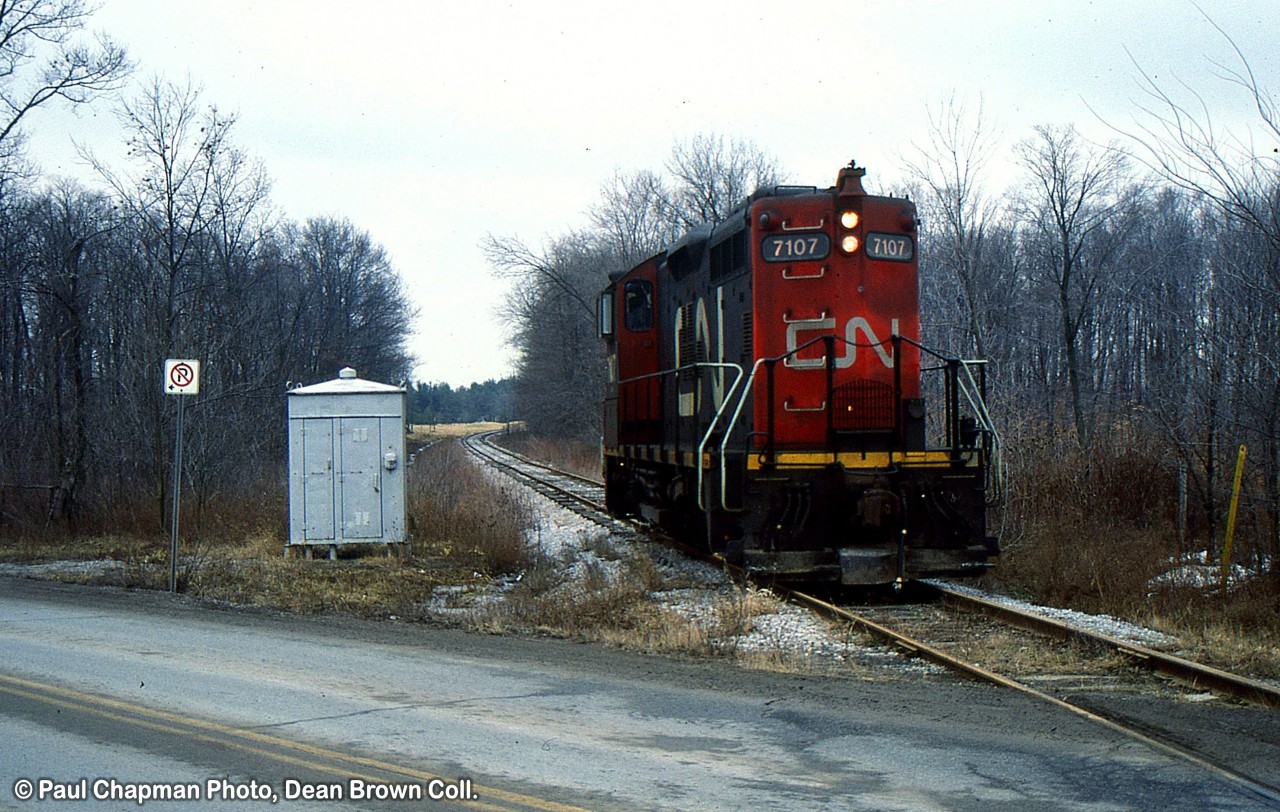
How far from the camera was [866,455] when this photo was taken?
10.9m

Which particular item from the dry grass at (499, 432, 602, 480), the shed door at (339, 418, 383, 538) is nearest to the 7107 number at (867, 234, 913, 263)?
the shed door at (339, 418, 383, 538)

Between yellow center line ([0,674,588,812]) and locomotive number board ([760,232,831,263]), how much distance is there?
23.6 ft

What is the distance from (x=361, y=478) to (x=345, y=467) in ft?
0.85

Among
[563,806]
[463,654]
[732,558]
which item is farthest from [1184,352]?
[563,806]

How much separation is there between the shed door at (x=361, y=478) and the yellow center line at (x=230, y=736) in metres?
7.45

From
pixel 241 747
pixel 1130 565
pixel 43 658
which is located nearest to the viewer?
pixel 241 747

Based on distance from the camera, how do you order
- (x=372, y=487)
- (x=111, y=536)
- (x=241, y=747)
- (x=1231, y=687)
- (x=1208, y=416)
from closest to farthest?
(x=241, y=747) < (x=1231, y=687) < (x=1208, y=416) < (x=372, y=487) < (x=111, y=536)

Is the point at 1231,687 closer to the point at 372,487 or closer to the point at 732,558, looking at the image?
the point at 732,558

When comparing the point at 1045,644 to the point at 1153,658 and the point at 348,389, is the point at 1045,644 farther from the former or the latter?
the point at 348,389

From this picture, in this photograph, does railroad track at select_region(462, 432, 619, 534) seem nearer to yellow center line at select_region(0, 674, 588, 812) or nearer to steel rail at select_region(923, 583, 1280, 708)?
steel rail at select_region(923, 583, 1280, 708)

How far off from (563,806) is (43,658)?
211 inches

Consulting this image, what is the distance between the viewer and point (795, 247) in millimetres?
11383

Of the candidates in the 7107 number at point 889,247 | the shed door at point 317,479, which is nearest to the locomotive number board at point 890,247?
the 7107 number at point 889,247

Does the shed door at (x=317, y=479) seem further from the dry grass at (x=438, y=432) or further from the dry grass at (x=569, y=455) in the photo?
the dry grass at (x=438, y=432)
